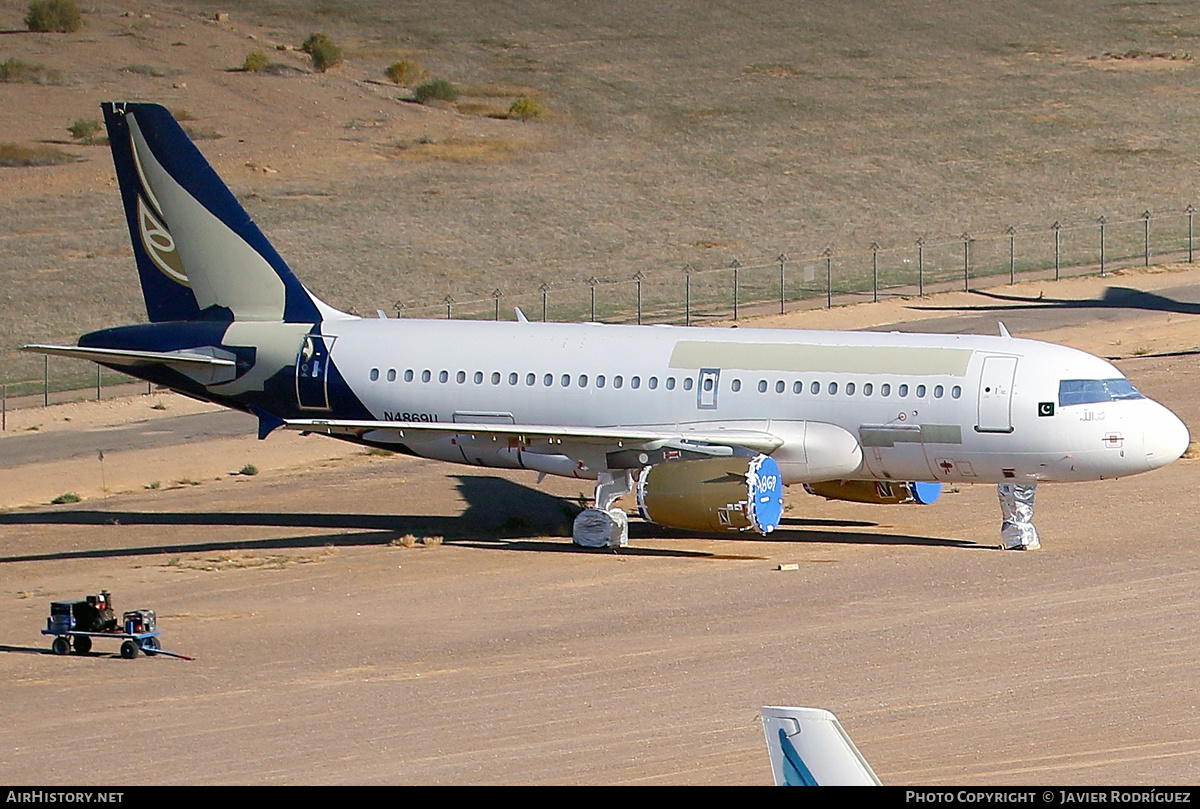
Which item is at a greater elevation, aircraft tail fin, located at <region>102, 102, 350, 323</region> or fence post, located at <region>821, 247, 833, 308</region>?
aircraft tail fin, located at <region>102, 102, 350, 323</region>

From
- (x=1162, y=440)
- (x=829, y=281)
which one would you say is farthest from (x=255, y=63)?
(x=1162, y=440)

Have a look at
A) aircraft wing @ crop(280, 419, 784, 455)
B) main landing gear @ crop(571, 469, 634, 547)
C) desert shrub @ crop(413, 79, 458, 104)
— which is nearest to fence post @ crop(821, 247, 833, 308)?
desert shrub @ crop(413, 79, 458, 104)

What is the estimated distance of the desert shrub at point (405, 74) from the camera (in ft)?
376

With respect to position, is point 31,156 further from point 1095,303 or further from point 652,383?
point 652,383

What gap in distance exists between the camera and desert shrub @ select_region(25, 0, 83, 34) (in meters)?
118

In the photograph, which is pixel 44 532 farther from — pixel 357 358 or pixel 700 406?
pixel 700 406

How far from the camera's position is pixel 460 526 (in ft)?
136

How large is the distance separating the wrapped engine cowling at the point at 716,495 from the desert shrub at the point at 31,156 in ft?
212

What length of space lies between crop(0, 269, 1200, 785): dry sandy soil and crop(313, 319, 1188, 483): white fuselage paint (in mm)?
1759

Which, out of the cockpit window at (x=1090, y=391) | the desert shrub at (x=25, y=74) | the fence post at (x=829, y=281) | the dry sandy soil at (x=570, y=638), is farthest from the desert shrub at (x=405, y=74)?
the cockpit window at (x=1090, y=391)

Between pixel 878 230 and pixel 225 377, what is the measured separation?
53.0 metres

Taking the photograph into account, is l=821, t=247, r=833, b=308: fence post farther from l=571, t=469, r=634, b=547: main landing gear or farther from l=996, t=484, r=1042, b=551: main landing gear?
l=996, t=484, r=1042, b=551: main landing gear

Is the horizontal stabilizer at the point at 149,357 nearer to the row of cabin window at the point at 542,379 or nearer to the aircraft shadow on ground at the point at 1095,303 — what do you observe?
the row of cabin window at the point at 542,379
